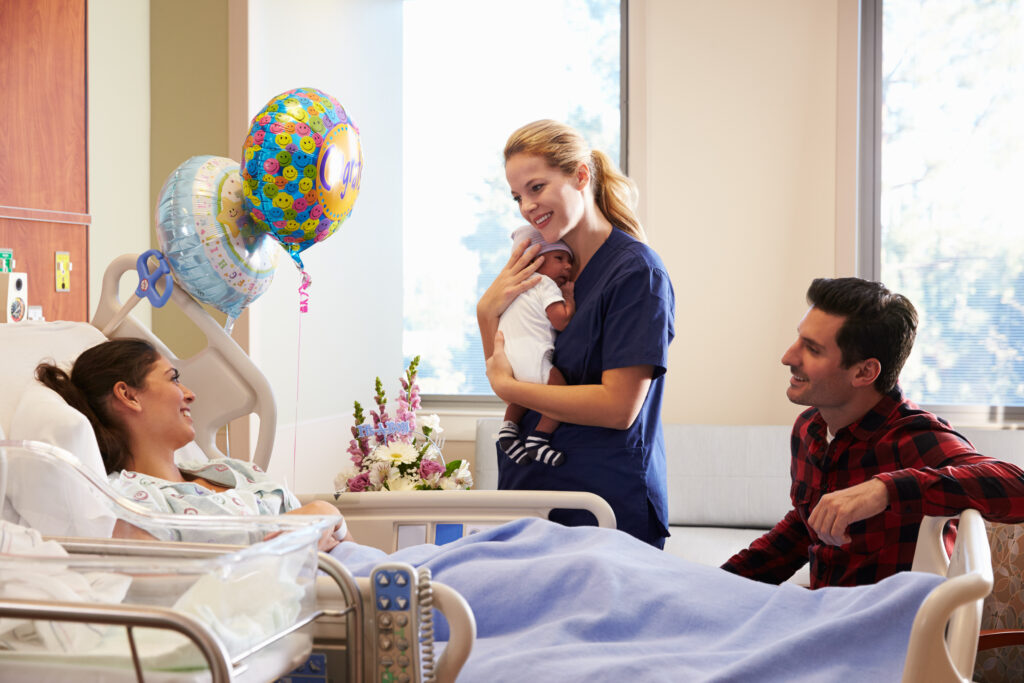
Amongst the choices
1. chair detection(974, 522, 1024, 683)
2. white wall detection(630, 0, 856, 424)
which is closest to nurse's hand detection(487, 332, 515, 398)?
chair detection(974, 522, 1024, 683)

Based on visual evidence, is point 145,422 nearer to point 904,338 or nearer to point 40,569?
point 40,569

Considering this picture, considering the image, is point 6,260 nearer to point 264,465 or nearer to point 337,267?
point 264,465

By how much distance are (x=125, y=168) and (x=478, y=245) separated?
1681 millimetres

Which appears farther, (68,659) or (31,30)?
(31,30)

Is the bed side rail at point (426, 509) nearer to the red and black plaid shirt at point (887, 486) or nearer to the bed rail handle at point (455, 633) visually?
the red and black plaid shirt at point (887, 486)

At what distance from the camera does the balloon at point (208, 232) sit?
1928 mm

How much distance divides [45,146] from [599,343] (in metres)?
2.07

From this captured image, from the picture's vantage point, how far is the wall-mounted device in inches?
105

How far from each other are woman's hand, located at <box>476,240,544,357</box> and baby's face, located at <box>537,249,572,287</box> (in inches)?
0.6

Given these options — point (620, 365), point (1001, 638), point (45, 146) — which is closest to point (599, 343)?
point (620, 365)

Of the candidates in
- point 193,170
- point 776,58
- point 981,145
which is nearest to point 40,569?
point 193,170

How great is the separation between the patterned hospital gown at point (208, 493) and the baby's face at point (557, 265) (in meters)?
0.72

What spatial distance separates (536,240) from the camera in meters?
1.93

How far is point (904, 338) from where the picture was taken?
62.7 inches
